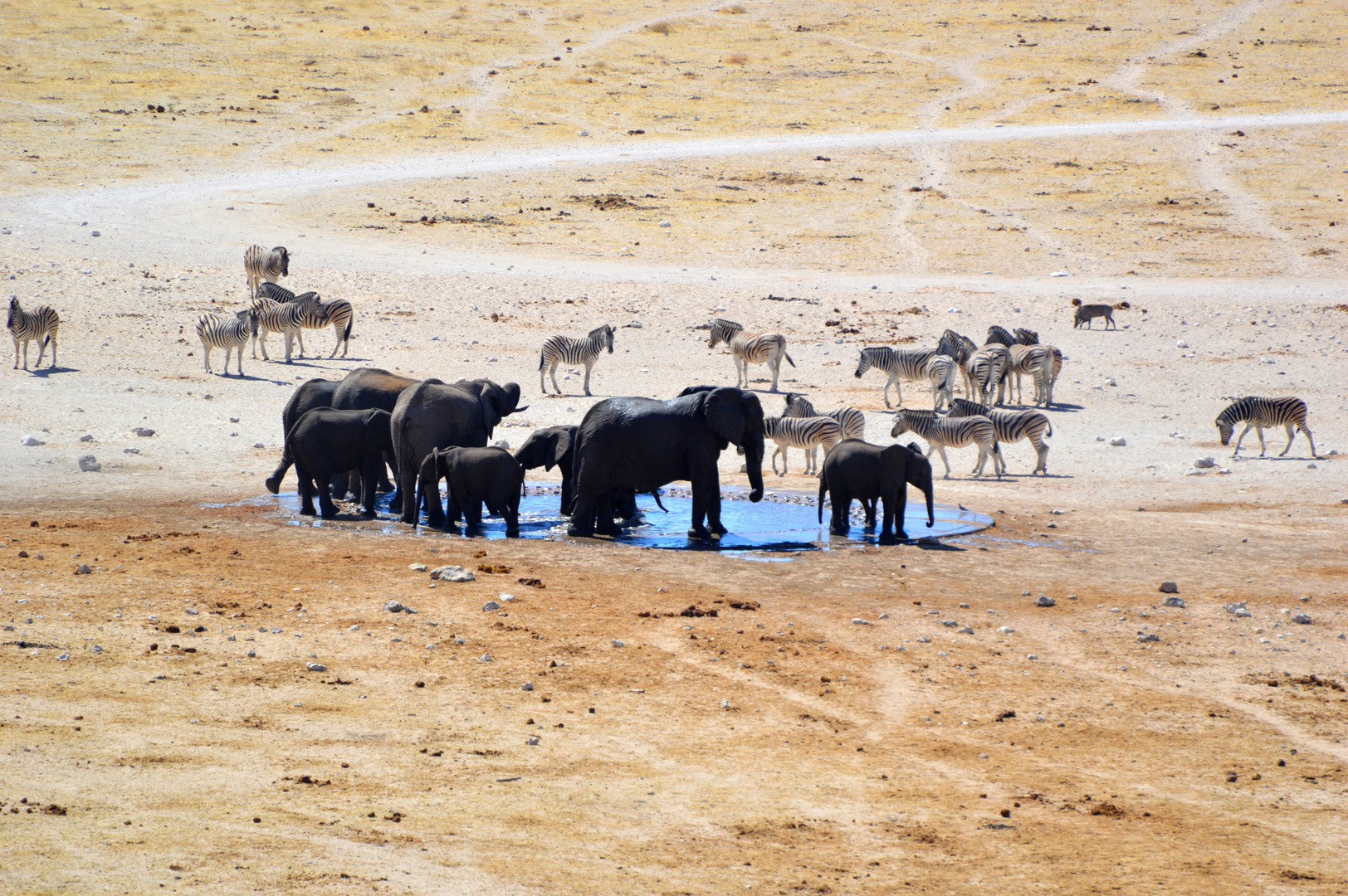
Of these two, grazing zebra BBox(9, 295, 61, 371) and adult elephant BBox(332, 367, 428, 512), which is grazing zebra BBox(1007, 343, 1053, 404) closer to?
adult elephant BBox(332, 367, 428, 512)

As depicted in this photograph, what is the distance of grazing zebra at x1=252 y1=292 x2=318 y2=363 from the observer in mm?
25125

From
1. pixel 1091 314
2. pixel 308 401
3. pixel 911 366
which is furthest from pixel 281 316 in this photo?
pixel 1091 314

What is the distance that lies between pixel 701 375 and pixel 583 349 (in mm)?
2453

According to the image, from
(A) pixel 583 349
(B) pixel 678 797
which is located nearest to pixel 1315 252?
(A) pixel 583 349

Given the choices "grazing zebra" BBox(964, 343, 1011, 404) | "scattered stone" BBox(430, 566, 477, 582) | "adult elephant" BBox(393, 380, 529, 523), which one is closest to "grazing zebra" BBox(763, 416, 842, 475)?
"adult elephant" BBox(393, 380, 529, 523)

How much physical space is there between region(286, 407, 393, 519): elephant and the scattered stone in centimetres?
334

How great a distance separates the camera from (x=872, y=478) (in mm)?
13109

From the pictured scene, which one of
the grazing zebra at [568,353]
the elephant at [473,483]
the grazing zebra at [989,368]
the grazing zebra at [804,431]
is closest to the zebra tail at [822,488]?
the grazing zebra at [804,431]

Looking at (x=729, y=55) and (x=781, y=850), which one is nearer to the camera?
(x=781, y=850)

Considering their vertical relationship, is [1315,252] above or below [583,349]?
above

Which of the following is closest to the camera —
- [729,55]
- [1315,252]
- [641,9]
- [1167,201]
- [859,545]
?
[859,545]

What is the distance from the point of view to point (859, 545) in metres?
12.9

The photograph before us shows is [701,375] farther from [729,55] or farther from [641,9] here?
[641,9]

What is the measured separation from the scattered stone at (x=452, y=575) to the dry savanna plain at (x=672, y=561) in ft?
0.48
